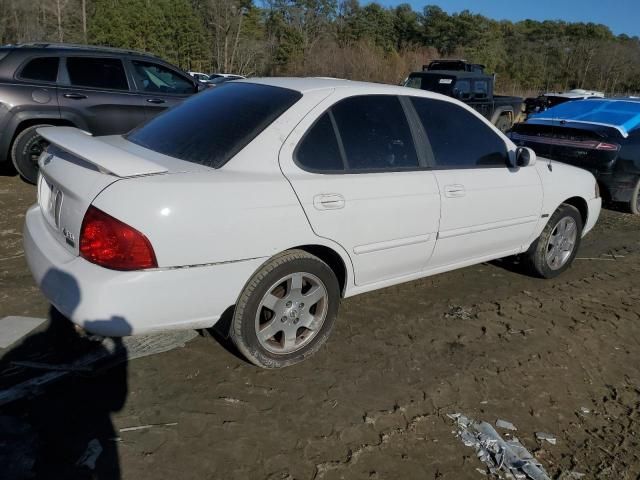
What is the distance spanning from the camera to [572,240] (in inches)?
194

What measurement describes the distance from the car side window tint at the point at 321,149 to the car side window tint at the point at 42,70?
4944 mm

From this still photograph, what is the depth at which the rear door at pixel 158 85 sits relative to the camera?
7.18m

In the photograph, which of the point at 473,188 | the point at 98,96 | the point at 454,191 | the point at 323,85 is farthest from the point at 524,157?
the point at 98,96

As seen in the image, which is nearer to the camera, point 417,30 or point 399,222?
point 399,222

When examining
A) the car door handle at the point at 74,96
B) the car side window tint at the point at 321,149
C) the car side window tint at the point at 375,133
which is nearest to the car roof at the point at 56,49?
the car door handle at the point at 74,96

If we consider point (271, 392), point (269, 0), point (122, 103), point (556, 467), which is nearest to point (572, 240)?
point (556, 467)

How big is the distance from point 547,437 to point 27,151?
20.9 feet

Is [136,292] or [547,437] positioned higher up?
[136,292]

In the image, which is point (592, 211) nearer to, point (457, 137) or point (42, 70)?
point (457, 137)

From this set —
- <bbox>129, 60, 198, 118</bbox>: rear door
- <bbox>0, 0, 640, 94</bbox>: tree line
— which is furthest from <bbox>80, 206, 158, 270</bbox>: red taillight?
<bbox>0, 0, 640, 94</bbox>: tree line

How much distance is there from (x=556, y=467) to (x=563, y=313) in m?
1.92

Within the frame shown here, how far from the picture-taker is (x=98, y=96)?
6797 millimetres

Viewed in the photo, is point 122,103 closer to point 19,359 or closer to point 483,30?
point 19,359

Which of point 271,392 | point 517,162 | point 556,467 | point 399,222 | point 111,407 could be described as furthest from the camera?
point 517,162
